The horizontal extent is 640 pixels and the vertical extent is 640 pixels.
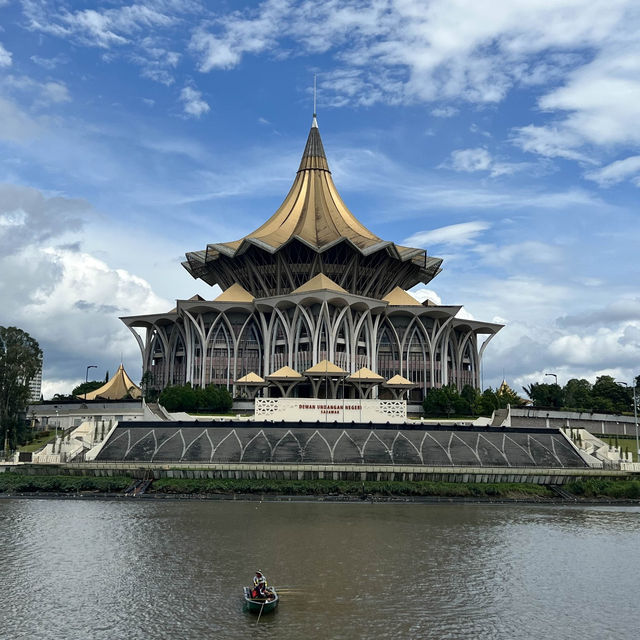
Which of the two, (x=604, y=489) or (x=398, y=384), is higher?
(x=398, y=384)

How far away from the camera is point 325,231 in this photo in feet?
316

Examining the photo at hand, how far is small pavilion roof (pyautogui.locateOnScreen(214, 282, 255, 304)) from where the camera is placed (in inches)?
3684

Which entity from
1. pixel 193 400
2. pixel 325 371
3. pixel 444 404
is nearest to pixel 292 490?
pixel 325 371

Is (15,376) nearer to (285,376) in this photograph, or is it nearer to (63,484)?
(63,484)

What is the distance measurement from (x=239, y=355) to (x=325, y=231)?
19836mm

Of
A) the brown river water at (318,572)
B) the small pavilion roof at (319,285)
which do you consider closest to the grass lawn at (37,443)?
the brown river water at (318,572)

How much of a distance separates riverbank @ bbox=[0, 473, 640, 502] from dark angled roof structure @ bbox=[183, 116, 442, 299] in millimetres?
50765

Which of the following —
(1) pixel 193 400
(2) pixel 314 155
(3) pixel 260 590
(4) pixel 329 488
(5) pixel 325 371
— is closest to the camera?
(3) pixel 260 590

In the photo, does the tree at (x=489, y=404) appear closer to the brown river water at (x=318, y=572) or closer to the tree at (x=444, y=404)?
the tree at (x=444, y=404)

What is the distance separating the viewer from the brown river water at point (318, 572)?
20.6m

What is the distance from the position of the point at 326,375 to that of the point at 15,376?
30276mm

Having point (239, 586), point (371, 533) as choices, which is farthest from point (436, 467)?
point (239, 586)

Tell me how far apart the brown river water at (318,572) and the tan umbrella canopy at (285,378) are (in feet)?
129

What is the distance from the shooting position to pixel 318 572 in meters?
25.9
